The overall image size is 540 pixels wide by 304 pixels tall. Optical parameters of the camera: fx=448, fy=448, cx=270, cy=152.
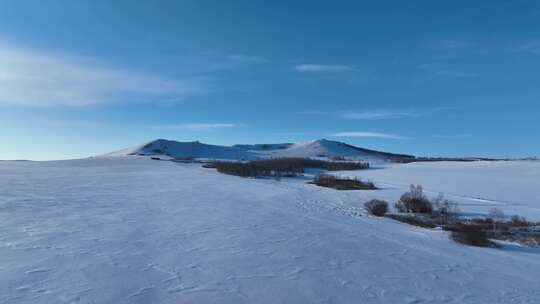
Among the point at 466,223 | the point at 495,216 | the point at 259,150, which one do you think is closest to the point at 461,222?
the point at 466,223

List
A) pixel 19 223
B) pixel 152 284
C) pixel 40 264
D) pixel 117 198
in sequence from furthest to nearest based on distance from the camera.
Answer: pixel 117 198
pixel 19 223
pixel 40 264
pixel 152 284

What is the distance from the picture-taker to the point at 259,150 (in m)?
101

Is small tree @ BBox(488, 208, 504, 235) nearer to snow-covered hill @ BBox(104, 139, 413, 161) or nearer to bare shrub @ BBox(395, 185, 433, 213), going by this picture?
bare shrub @ BBox(395, 185, 433, 213)

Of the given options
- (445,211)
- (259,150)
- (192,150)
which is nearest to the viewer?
(445,211)

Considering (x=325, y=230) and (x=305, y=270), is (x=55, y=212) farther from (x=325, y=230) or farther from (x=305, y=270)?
(x=305, y=270)

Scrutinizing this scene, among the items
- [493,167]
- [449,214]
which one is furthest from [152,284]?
[493,167]

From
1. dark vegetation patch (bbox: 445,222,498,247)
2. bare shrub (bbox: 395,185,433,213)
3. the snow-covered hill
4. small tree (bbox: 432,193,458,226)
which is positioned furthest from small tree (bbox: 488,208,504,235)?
the snow-covered hill

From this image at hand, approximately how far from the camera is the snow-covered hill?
84000 mm

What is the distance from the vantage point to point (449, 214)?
13500 millimetres

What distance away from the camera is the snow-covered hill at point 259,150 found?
84000 mm

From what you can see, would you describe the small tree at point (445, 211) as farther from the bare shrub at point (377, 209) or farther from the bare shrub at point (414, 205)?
the bare shrub at point (377, 209)

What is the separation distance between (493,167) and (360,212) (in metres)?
29.1

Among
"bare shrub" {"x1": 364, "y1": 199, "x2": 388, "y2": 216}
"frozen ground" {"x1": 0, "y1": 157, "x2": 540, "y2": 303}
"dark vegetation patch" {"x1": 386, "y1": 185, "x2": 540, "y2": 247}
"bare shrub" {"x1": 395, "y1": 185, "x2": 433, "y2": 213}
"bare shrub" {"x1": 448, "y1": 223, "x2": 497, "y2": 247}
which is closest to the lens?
"frozen ground" {"x1": 0, "y1": 157, "x2": 540, "y2": 303}

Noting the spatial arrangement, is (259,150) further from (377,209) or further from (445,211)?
(377,209)
